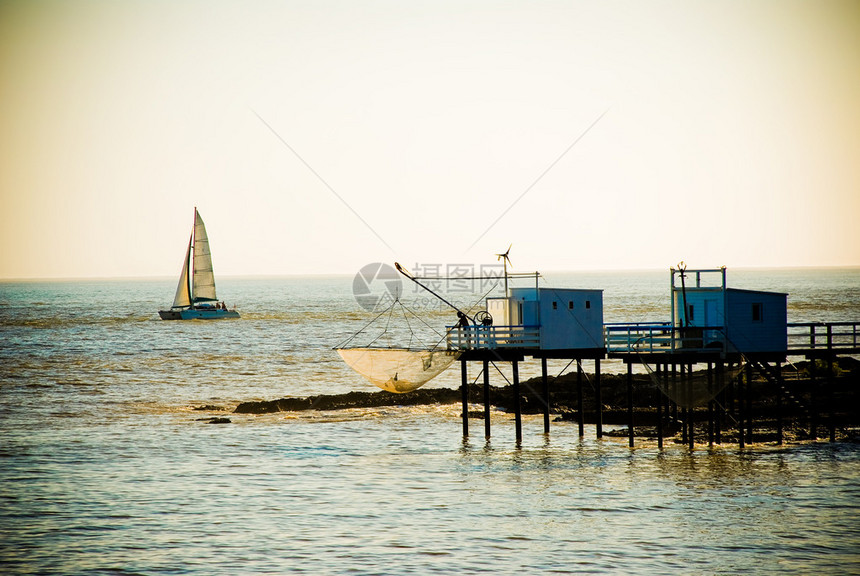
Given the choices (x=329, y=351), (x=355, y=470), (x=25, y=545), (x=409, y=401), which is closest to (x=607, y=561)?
(x=355, y=470)

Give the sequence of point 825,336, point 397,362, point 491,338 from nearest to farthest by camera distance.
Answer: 1. point 491,338
2. point 397,362
3. point 825,336

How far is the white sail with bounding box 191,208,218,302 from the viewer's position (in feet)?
416

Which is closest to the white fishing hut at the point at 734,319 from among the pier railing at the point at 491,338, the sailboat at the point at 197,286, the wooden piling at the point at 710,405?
the wooden piling at the point at 710,405

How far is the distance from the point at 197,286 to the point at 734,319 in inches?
4297

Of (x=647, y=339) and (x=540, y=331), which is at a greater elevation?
(x=540, y=331)

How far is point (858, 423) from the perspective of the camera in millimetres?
44156

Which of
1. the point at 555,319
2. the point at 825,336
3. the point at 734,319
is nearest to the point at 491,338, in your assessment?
the point at 555,319

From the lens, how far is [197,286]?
136 metres

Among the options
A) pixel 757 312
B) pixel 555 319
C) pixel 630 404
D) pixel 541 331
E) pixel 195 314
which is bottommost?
pixel 630 404

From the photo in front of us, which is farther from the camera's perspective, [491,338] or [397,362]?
[397,362]

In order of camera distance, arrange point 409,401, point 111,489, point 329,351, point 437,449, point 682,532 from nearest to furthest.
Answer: point 682,532
point 111,489
point 437,449
point 409,401
point 329,351

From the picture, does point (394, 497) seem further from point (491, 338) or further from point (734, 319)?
point (734, 319)

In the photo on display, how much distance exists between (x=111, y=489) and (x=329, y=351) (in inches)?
2559

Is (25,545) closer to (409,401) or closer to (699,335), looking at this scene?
(699,335)
